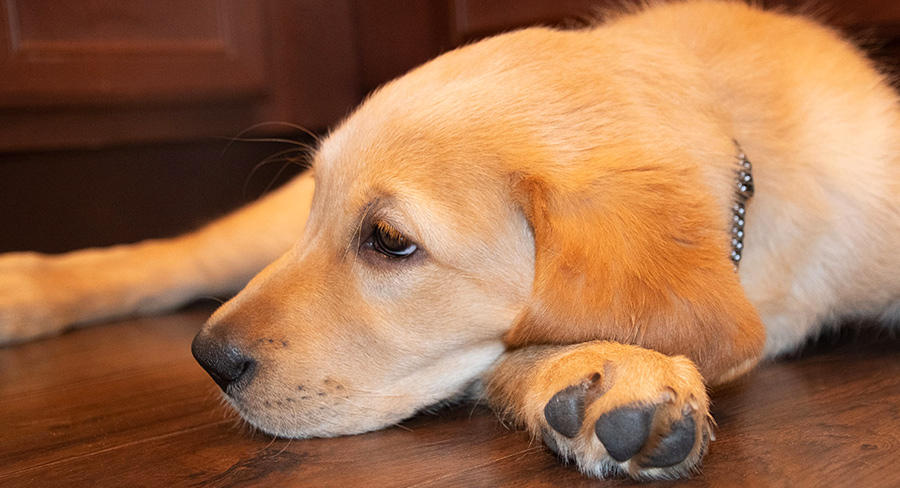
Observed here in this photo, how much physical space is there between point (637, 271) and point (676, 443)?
0.32 metres

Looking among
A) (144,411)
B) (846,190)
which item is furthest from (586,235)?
(144,411)

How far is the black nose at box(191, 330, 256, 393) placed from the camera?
1575mm

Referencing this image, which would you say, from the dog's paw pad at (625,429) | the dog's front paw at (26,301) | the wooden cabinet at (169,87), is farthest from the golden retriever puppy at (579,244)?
the wooden cabinet at (169,87)

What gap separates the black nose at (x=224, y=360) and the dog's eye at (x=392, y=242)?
0.35m

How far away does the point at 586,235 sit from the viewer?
147 cm

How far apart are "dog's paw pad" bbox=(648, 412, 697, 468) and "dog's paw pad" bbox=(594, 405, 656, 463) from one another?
0.03m

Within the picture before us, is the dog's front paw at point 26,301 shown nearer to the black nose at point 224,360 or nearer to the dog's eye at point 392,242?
the black nose at point 224,360

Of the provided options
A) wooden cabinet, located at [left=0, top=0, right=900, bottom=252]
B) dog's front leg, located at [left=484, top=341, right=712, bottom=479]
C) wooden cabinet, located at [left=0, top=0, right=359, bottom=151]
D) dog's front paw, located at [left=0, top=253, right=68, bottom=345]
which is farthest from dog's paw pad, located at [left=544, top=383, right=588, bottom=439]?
wooden cabinet, located at [left=0, top=0, right=359, bottom=151]

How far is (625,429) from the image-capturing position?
1.24 metres

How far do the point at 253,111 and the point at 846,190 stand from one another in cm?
322

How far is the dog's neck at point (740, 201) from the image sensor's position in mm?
1677

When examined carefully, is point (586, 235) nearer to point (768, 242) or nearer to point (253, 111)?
point (768, 242)

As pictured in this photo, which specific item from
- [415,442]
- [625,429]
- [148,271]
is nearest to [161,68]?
[148,271]

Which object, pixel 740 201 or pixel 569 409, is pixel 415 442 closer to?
pixel 569 409
